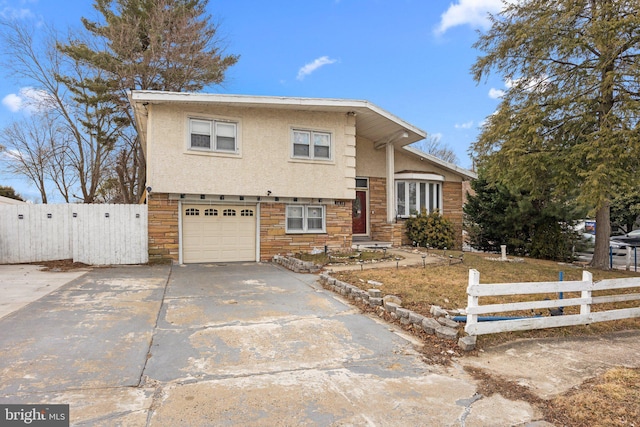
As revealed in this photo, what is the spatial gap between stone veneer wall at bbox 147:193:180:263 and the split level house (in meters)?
0.03

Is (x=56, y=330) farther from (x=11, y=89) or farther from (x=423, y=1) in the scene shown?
(x=11, y=89)

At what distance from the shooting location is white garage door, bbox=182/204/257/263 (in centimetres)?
1174

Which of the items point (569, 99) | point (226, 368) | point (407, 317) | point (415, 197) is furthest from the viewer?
point (415, 197)

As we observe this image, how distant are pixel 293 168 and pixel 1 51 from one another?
14.4 m

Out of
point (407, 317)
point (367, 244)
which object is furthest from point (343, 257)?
point (407, 317)

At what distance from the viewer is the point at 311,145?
12.8 meters

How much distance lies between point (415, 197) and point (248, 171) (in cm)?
795

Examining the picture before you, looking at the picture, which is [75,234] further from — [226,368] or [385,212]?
[385,212]

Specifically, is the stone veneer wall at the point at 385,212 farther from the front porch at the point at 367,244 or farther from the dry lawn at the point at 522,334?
the dry lawn at the point at 522,334

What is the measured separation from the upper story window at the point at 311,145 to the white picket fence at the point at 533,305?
28.4ft

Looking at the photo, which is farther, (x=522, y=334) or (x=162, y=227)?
(x=162, y=227)

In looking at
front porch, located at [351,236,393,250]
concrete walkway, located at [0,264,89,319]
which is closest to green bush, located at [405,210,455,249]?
front porch, located at [351,236,393,250]

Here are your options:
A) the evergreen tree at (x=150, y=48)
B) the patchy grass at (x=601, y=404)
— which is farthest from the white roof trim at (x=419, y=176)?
the patchy grass at (x=601, y=404)

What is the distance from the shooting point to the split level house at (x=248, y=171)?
11.1 metres
